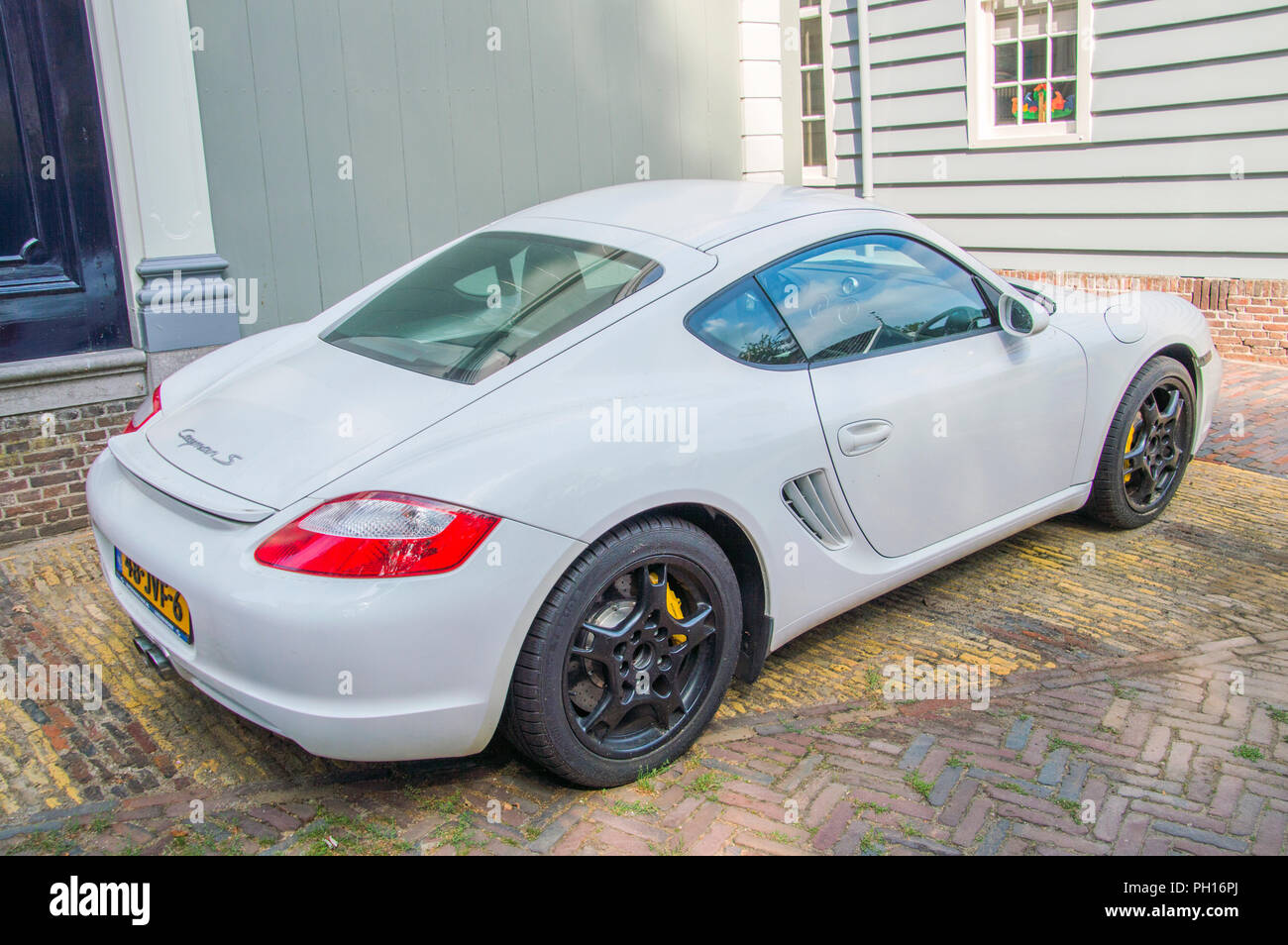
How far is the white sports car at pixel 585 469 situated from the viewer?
261cm

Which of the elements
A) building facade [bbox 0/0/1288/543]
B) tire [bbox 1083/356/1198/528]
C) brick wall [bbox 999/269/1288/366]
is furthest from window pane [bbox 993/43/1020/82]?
tire [bbox 1083/356/1198/528]

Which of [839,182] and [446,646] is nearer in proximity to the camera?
[446,646]

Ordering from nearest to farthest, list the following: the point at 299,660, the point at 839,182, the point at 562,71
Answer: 1. the point at 299,660
2. the point at 562,71
3. the point at 839,182

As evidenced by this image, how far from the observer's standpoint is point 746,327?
333cm

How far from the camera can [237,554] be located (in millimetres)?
2654

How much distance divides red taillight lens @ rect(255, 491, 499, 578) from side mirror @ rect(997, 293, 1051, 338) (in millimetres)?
2261

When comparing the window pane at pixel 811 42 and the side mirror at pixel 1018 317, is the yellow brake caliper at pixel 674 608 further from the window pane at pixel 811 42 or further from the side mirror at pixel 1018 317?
the window pane at pixel 811 42

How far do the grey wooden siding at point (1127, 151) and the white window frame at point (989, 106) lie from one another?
9 centimetres

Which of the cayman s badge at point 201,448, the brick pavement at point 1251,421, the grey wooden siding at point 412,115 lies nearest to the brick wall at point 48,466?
the grey wooden siding at point 412,115

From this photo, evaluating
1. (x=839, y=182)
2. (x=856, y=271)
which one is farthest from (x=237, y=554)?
(x=839, y=182)

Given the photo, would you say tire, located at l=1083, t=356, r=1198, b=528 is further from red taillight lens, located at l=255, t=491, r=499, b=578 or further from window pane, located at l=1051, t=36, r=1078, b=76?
window pane, located at l=1051, t=36, r=1078, b=76

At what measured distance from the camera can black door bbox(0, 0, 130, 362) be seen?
5230mm

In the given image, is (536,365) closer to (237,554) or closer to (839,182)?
(237,554)
